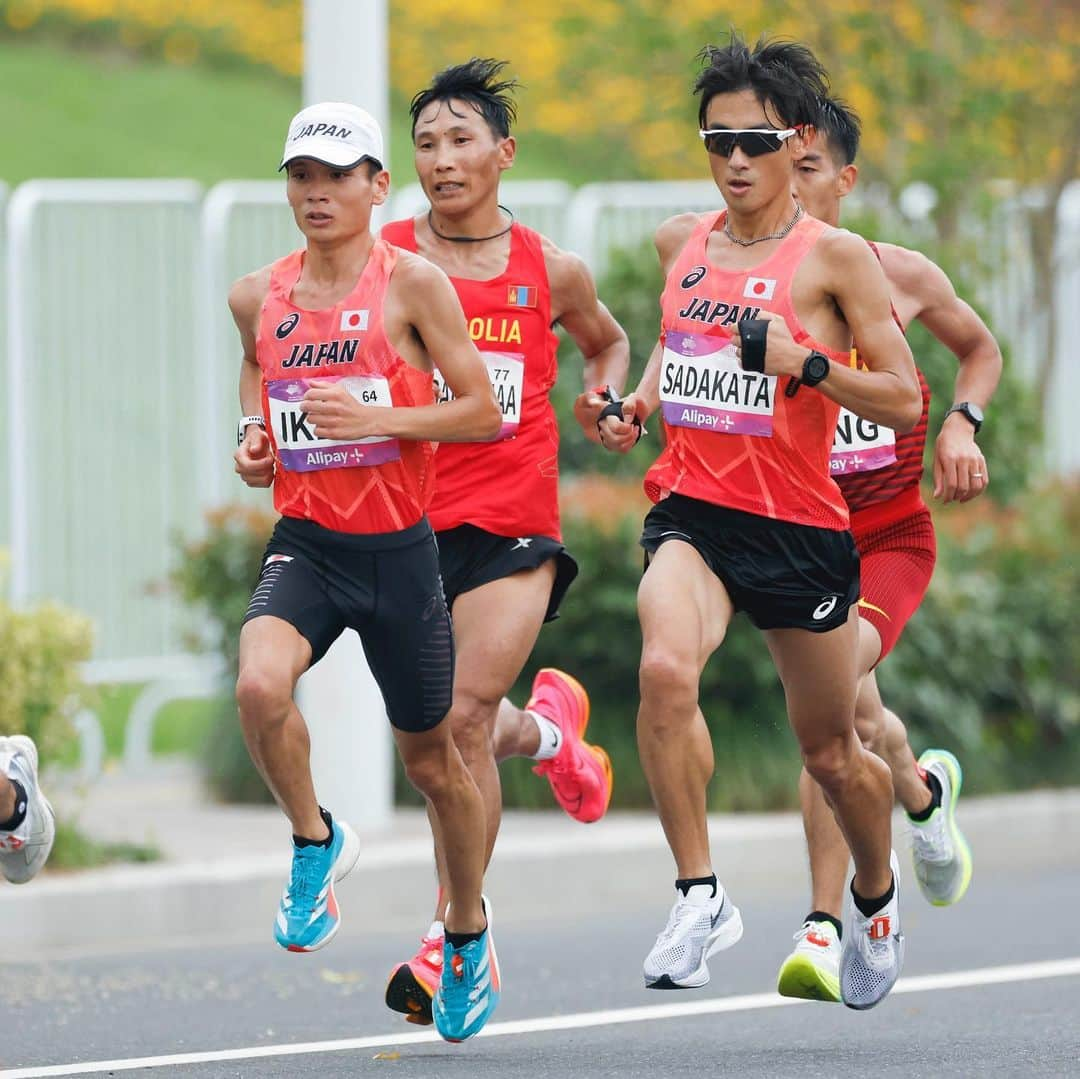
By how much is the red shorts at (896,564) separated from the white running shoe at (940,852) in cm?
70

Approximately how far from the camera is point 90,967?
915 centimetres

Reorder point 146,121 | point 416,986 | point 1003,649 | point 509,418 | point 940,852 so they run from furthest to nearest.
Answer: point 146,121 < point 1003,649 < point 940,852 < point 509,418 < point 416,986

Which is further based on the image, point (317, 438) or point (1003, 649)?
point (1003, 649)

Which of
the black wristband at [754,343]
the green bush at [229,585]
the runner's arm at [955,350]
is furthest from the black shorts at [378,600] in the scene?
the green bush at [229,585]

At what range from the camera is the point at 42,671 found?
10.3 m

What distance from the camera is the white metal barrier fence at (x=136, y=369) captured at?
541 inches

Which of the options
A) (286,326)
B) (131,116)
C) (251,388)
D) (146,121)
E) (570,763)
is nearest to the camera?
(286,326)

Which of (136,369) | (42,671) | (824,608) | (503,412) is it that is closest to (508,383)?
(503,412)

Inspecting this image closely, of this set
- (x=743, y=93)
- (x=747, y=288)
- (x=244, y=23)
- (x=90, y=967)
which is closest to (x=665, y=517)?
(x=747, y=288)

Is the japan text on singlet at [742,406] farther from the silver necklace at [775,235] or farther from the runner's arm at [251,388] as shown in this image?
the runner's arm at [251,388]

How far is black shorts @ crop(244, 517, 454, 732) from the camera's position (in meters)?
6.77

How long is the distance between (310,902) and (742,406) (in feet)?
5.37

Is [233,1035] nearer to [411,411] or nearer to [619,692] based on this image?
[411,411]

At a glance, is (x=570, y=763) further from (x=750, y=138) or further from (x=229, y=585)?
(x=229, y=585)
